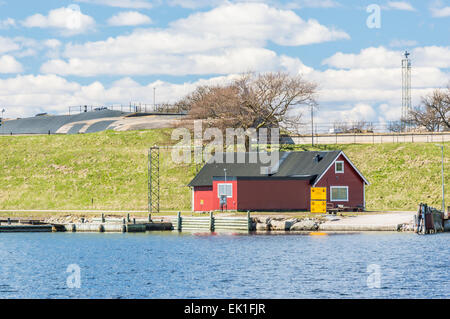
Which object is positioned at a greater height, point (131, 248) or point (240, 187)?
point (240, 187)

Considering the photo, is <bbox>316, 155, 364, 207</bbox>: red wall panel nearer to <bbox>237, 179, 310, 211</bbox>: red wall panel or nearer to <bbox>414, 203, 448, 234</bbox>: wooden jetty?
<bbox>237, 179, 310, 211</bbox>: red wall panel

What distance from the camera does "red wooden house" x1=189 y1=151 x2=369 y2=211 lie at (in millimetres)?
79188

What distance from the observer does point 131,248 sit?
6181 cm

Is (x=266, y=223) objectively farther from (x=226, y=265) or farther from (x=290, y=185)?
(x=226, y=265)

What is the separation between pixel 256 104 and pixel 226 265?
5835 centimetres

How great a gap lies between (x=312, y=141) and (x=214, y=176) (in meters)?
35.5

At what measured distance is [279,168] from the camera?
82.6 metres

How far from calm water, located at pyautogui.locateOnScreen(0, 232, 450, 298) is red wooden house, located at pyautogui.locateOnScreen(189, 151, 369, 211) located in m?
12.0

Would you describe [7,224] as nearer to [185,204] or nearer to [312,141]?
[185,204]

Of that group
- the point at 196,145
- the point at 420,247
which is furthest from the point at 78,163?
the point at 420,247

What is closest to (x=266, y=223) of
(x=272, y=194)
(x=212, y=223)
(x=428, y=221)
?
(x=212, y=223)
